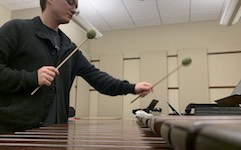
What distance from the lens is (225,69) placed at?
5.51 m

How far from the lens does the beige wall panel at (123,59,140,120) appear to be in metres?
6.03

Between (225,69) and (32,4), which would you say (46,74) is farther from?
(225,69)

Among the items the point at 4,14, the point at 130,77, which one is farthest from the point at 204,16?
the point at 4,14

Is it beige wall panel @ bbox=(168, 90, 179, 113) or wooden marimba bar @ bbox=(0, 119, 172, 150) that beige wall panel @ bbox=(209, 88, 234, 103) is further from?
wooden marimba bar @ bbox=(0, 119, 172, 150)

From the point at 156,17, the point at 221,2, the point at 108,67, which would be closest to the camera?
the point at 221,2

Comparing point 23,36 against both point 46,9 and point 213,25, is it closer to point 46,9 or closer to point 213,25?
point 46,9

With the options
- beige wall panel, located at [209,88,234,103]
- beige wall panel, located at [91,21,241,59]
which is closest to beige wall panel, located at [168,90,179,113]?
beige wall panel, located at [209,88,234,103]

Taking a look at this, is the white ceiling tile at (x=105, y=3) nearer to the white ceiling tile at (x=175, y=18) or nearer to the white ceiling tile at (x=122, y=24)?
the white ceiling tile at (x=122, y=24)

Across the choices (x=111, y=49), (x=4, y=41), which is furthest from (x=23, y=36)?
(x=111, y=49)

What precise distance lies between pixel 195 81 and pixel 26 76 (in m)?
4.88

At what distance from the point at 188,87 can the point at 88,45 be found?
2.82 metres

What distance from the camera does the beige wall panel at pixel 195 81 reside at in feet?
18.2

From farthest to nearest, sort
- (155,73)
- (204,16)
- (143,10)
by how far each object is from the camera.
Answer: (155,73) < (204,16) < (143,10)

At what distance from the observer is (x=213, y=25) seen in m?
5.77
